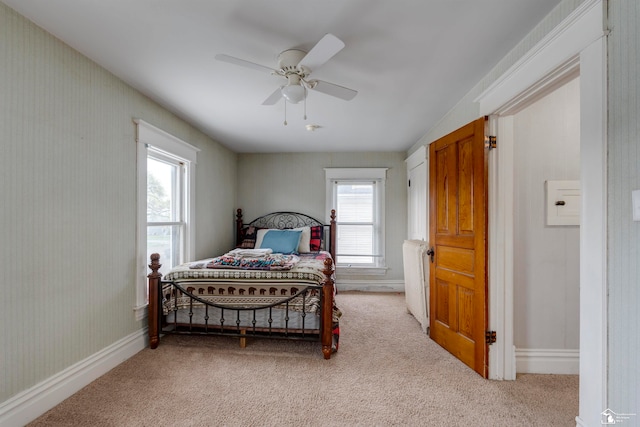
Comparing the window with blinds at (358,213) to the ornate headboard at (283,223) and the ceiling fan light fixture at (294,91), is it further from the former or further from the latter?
the ceiling fan light fixture at (294,91)

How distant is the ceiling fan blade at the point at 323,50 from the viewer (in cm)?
150

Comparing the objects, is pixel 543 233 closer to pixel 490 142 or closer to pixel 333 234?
pixel 490 142

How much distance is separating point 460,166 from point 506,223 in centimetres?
62

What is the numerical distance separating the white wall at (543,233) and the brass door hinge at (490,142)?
0.28 metres

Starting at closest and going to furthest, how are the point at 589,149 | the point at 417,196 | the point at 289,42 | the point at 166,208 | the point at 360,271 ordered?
the point at 589,149 < the point at 289,42 < the point at 166,208 < the point at 417,196 < the point at 360,271

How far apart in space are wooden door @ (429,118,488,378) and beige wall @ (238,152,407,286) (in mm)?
1931

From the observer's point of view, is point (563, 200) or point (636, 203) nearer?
point (636, 203)

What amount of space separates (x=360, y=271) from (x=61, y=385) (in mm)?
3864

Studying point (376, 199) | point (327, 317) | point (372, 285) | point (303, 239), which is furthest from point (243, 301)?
point (376, 199)

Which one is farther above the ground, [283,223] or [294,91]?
[294,91]

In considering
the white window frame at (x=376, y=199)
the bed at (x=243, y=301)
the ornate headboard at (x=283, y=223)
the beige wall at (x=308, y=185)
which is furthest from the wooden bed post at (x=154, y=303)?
the white window frame at (x=376, y=199)

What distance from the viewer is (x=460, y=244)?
2.44m

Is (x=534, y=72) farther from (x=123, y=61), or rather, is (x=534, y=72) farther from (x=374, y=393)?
(x=123, y=61)

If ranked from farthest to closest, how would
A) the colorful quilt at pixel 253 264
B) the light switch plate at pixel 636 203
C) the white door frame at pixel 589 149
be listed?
the colorful quilt at pixel 253 264, the white door frame at pixel 589 149, the light switch plate at pixel 636 203
